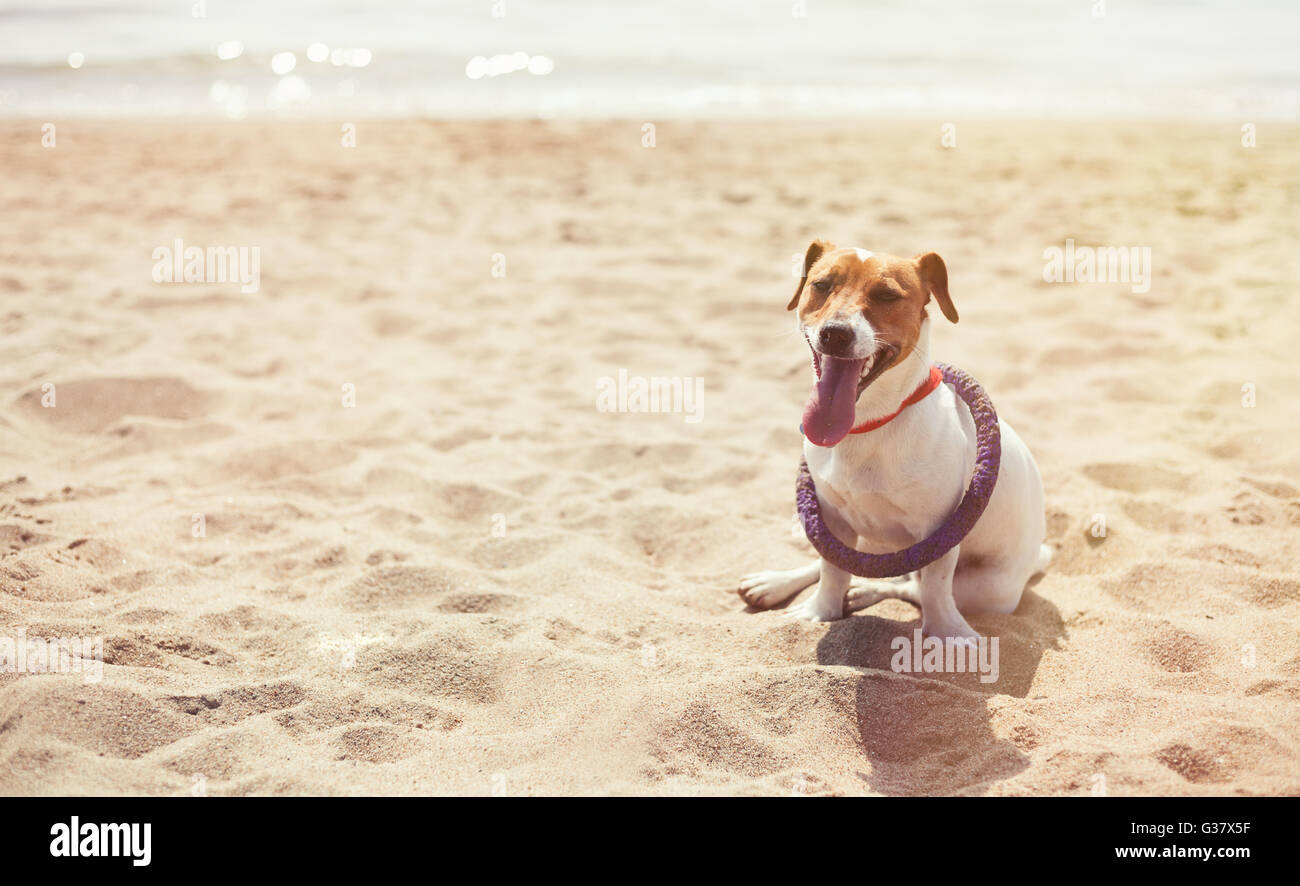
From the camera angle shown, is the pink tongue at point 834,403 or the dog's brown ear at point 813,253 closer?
the pink tongue at point 834,403

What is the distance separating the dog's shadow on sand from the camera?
2.96m

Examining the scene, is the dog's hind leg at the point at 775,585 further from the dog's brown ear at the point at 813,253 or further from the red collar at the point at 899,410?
the dog's brown ear at the point at 813,253

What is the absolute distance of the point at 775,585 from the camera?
13.1 ft

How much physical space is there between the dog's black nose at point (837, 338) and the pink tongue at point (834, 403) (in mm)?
101

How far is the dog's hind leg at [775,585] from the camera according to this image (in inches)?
157

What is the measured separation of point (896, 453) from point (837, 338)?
1.70 ft

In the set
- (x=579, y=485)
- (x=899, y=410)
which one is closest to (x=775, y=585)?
(x=899, y=410)

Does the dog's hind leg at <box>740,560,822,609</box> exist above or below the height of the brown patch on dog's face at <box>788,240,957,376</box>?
below

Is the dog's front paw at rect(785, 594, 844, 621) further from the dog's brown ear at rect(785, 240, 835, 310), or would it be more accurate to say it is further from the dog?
the dog's brown ear at rect(785, 240, 835, 310)

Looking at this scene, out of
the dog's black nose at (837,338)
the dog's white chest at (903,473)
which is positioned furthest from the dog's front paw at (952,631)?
the dog's black nose at (837,338)

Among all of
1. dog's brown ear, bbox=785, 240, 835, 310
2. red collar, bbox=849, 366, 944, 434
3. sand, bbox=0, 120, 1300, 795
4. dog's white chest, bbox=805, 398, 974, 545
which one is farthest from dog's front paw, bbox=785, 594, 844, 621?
dog's brown ear, bbox=785, 240, 835, 310

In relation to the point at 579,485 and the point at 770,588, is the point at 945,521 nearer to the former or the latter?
the point at 770,588
